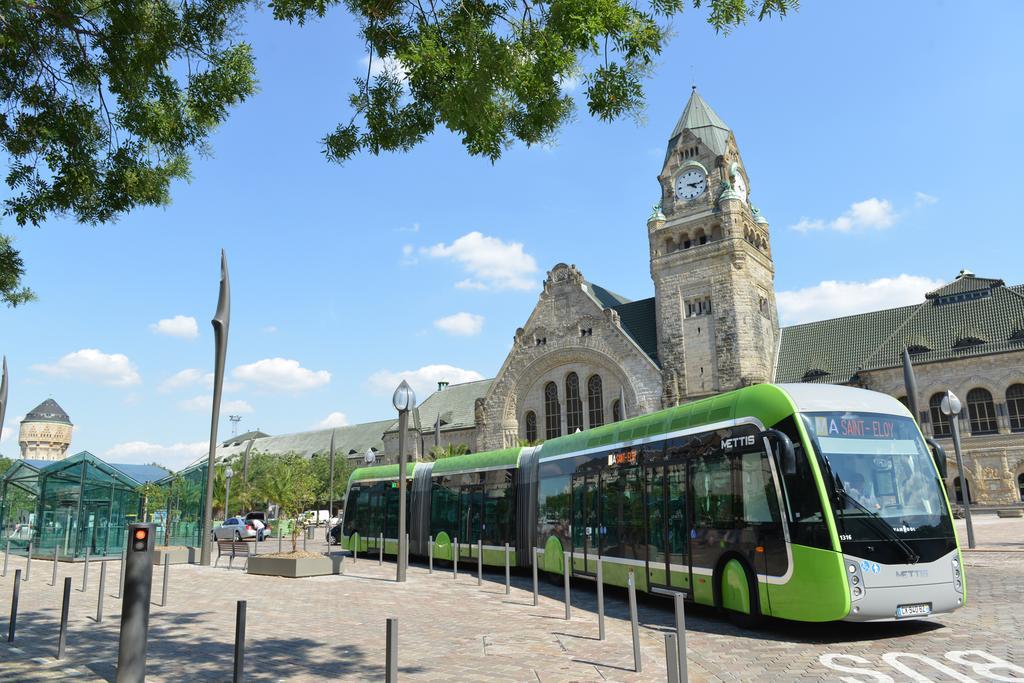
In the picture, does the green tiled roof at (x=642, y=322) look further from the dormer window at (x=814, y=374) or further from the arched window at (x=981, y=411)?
the arched window at (x=981, y=411)

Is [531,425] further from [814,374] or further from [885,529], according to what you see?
[885,529]

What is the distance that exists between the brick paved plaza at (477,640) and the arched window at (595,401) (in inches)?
1204

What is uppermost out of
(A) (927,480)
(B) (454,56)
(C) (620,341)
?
(C) (620,341)

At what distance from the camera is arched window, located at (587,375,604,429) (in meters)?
45.4

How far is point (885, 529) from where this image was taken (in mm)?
8750

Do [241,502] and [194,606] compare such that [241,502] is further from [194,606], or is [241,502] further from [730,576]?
[730,576]

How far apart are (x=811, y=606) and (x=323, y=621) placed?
7.13m

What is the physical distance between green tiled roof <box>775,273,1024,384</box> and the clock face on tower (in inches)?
430

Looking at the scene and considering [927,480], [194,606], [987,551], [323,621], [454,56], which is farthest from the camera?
[987,551]

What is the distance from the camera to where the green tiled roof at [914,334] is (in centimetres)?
3709

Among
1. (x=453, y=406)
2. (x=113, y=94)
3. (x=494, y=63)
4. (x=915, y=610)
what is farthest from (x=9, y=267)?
(x=453, y=406)

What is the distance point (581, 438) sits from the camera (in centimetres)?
1569

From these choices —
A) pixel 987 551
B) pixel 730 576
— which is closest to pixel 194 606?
pixel 730 576

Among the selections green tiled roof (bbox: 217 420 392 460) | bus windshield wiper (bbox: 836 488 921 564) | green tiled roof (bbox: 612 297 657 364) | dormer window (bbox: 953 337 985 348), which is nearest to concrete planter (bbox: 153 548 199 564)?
bus windshield wiper (bbox: 836 488 921 564)
